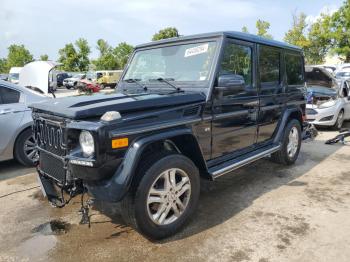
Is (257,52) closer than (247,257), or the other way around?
(247,257)

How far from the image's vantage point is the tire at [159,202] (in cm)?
319

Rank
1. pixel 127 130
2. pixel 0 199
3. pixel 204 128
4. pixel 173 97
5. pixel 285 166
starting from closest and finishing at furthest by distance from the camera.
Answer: pixel 127 130, pixel 173 97, pixel 204 128, pixel 0 199, pixel 285 166

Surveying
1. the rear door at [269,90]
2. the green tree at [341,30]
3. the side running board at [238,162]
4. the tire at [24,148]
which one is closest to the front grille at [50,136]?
the side running board at [238,162]

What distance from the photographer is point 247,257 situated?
125 inches

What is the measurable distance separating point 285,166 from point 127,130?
3873 mm

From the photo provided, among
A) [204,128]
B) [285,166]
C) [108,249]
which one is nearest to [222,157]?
[204,128]

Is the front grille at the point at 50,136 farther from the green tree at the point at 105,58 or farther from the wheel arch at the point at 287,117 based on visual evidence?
the green tree at the point at 105,58

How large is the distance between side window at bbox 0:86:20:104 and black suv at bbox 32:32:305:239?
2376 millimetres

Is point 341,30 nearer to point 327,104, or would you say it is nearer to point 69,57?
point 327,104

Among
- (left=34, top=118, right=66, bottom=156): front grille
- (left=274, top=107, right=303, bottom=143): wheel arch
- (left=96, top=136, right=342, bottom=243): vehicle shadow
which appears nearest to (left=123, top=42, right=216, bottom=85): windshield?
(left=34, top=118, right=66, bottom=156): front grille

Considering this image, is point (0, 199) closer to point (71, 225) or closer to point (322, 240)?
point (71, 225)

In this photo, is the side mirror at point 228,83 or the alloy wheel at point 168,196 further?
the side mirror at point 228,83

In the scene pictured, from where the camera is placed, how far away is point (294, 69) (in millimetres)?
6066

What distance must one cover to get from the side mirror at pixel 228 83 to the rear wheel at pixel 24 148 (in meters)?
3.73
